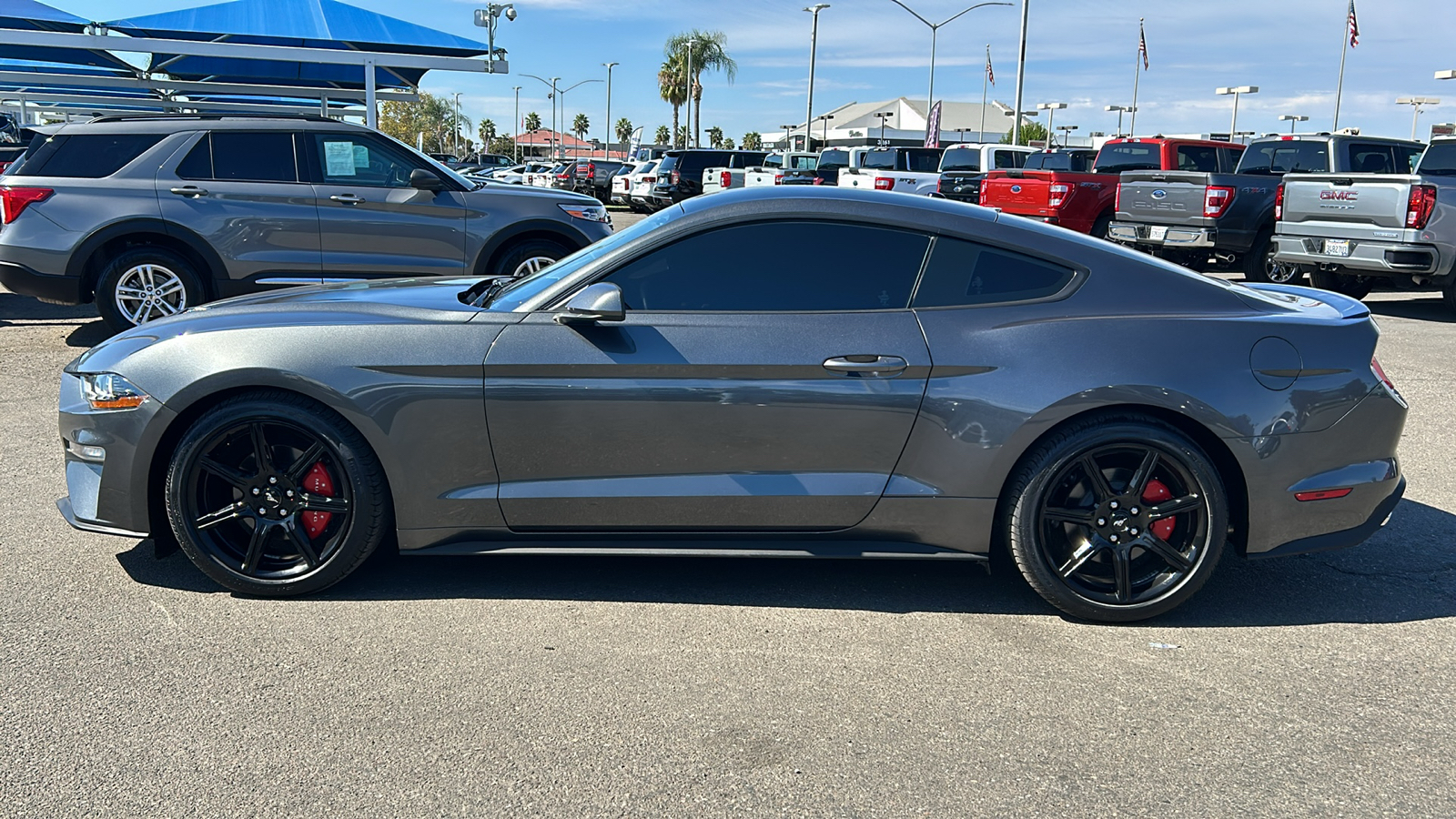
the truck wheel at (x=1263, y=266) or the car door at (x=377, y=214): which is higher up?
the car door at (x=377, y=214)

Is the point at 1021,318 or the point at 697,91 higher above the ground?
the point at 697,91

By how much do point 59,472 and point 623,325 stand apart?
3447mm

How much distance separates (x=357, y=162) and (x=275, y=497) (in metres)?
6.15

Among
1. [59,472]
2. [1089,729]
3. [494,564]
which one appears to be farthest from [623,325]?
[59,472]

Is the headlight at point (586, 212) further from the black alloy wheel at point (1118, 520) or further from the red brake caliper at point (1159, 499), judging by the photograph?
the red brake caliper at point (1159, 499)

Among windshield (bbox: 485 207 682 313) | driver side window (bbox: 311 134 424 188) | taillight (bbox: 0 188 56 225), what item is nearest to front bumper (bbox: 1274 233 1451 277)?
driver side window (bbox: 311 134 424 188)

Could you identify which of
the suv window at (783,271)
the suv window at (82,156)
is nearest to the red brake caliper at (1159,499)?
the suv window at (783,271)

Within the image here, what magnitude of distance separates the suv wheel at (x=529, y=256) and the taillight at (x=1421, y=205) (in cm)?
891

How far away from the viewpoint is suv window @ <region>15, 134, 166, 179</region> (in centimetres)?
885

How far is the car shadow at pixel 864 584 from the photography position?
4.02 meters

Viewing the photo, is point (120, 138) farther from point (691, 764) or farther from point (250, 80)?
point (250, 80)

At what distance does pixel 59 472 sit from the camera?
5480 millimetres

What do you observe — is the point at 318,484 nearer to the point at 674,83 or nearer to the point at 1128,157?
the point at 1128,157

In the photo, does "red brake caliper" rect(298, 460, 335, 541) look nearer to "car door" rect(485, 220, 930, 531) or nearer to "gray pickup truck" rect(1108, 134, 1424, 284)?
"car door" rect(485, 220, 930, 531)
